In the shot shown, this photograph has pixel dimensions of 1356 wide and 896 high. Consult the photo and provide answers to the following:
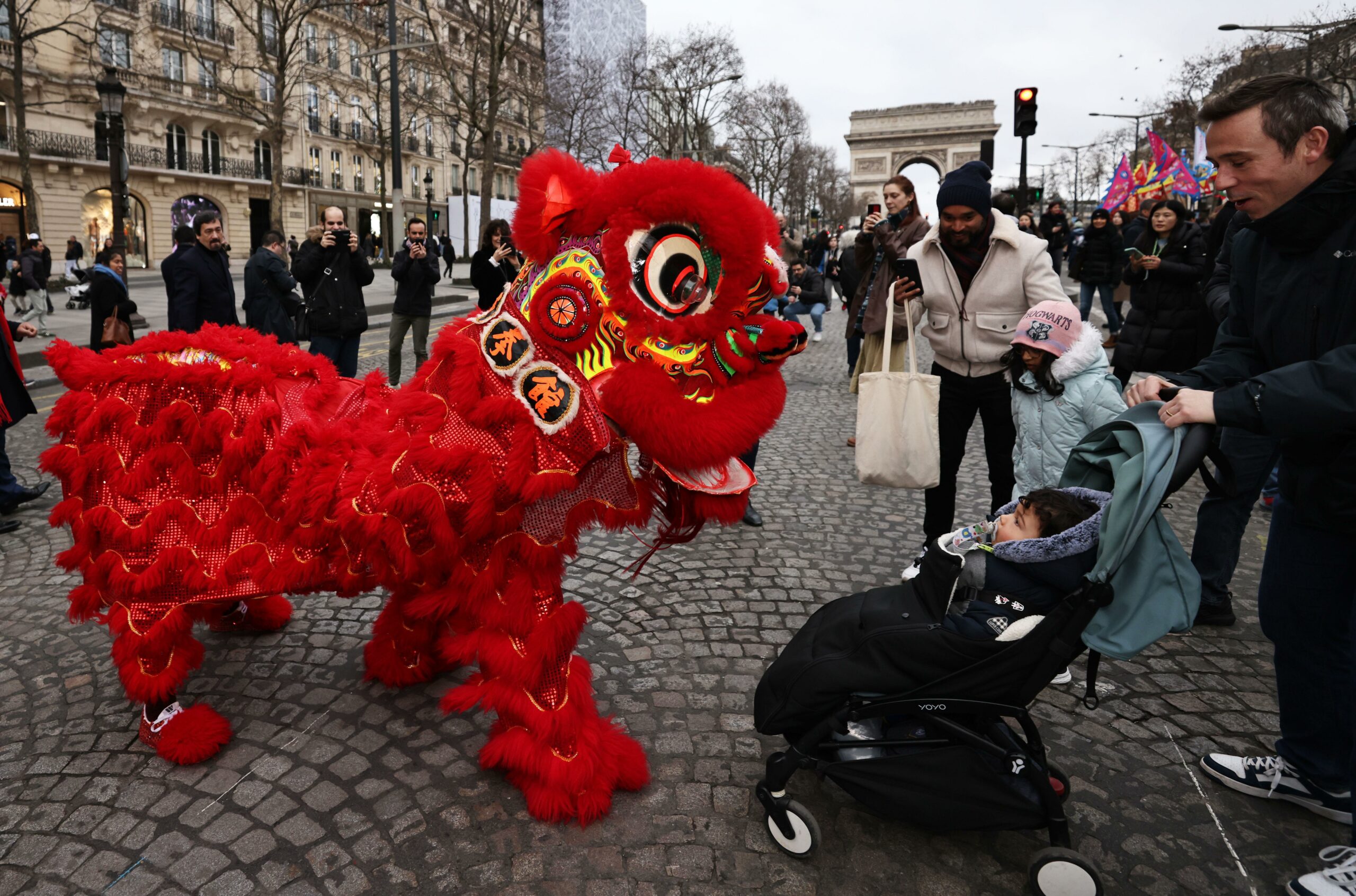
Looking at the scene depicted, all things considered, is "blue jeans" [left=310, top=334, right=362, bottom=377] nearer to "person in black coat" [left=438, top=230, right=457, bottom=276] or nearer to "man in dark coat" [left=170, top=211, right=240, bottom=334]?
"man in dark coat" [left=170, top=211, right=240, bottom=334]

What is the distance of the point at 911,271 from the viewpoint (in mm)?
3951

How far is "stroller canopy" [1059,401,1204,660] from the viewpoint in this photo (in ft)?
6.90

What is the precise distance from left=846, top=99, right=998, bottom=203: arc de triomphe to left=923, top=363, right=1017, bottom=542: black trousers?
62.1 m

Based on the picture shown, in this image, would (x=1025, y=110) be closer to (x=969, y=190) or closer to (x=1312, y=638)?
(x=969, y=190)

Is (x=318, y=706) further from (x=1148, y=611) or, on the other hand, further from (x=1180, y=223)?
(x=1180, y=223)

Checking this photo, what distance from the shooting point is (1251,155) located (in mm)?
2170

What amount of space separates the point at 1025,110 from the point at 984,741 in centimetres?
1110

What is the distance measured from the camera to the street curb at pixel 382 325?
909 cm

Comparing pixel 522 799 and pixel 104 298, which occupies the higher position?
pixel 104 298

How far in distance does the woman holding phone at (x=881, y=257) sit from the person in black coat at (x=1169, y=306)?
163cm

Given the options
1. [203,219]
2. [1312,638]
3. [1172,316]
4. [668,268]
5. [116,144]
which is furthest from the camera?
[116,144]

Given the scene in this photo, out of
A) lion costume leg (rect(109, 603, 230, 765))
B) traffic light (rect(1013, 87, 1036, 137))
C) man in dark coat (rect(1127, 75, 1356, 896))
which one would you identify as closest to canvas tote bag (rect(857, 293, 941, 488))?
man in dark coat (rect(1127, 75, 1356, 896))

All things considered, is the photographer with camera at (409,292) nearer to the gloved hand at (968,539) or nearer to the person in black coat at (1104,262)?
the gloved hand at (968,539)

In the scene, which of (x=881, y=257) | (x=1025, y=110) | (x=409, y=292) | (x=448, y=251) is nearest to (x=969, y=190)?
(x=881, y=257)
